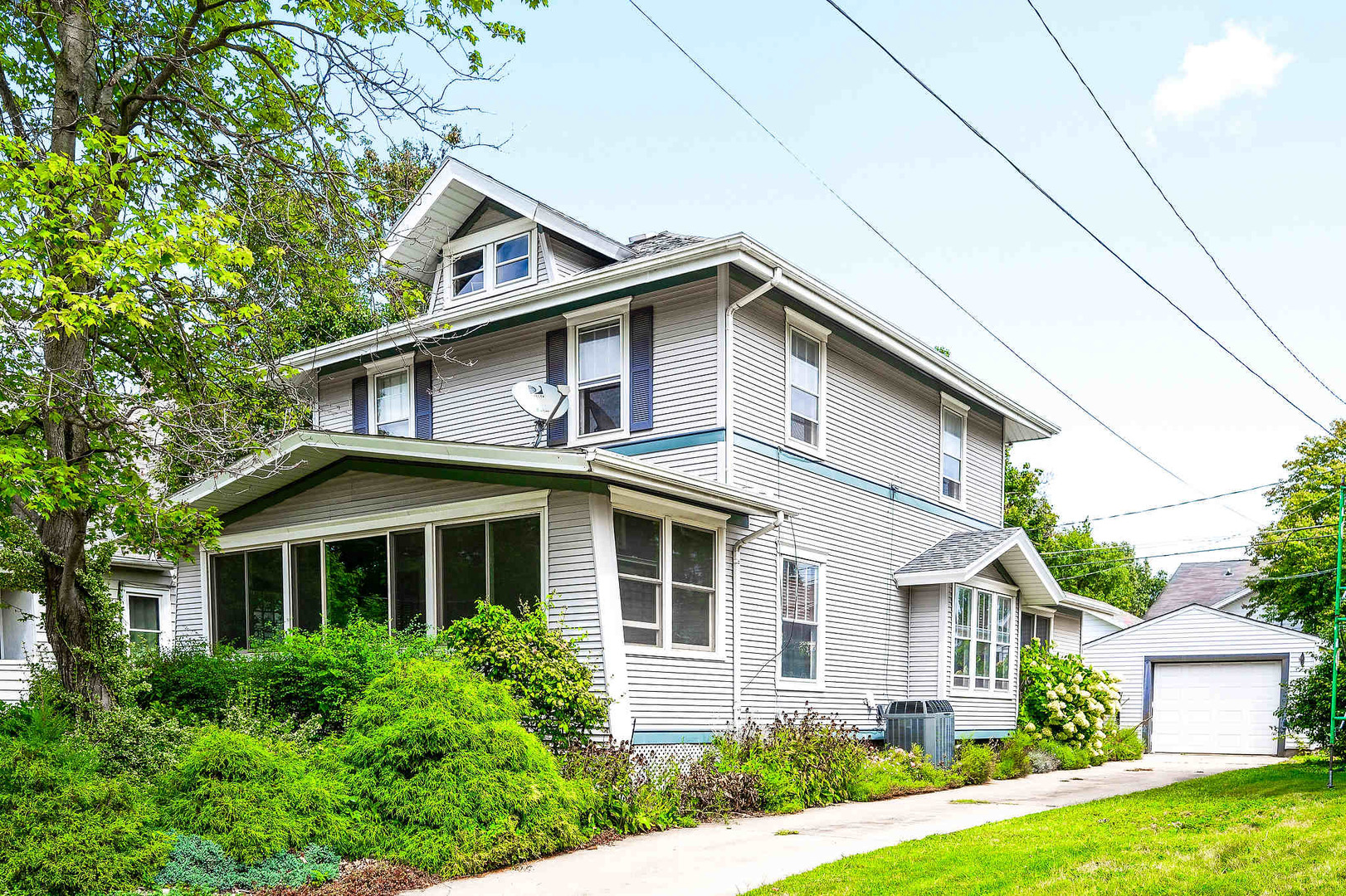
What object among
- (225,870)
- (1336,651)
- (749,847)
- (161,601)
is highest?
(161,601)

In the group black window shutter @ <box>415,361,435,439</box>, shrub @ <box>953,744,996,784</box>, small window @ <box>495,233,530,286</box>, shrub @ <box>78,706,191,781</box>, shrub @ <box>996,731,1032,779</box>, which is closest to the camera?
shrub @ <box>78,706,191,781</box>

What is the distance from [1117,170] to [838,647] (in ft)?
24.9

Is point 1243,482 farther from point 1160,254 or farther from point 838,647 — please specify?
point 838,647

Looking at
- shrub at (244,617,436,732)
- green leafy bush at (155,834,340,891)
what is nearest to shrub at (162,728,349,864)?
green leafy bush at (155,834,340,891)

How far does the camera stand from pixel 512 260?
17.3 m

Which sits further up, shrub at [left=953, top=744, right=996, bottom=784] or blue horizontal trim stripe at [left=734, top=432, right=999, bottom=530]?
blue horizontal trim stripe at [left=734, top=432, right=999, bottom=530]

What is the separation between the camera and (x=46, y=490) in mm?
9648

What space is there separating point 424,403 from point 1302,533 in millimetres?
23353

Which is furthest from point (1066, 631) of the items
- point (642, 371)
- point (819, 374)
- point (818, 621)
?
point (642, 371)

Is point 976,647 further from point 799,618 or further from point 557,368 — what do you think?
point 557,368

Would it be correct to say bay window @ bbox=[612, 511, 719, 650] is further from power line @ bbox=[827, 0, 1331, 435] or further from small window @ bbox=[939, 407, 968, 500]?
small window @ bbox=[939, 407, 968, 500]

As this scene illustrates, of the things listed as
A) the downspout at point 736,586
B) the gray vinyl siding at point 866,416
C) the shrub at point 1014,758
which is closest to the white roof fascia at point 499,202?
the gray vinyl siding at point 866,416

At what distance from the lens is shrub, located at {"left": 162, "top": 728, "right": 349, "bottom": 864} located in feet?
26.6

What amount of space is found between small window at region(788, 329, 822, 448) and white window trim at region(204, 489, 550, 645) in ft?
14.4
